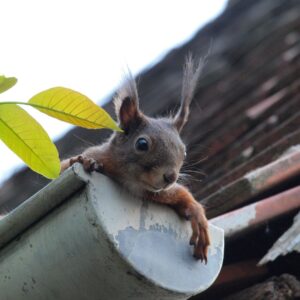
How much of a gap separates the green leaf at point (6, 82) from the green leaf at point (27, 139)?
0.13 feet

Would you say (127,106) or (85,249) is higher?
(85,249)

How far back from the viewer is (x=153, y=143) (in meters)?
2.32

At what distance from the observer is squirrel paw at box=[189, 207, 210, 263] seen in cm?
179

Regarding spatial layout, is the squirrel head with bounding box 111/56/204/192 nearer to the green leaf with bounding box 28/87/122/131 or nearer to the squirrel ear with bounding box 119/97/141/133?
the squirrel ear with bounding box 119/97/141/133

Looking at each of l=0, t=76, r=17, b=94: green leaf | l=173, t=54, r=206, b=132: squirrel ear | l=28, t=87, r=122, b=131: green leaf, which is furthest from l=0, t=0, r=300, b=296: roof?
l=0, t=76, r=17, b=94: green leaf

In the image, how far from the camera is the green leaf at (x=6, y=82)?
990mm

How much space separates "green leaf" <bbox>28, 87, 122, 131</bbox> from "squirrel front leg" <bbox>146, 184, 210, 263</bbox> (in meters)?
0.69

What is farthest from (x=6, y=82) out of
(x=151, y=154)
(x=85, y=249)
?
(x=151, y=154)

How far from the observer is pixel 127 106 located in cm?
238

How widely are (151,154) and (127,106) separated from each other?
20 centimetres

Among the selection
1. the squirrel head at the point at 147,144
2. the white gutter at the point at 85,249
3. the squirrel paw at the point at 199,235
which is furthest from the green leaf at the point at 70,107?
the squirrel head at the point at 147,144

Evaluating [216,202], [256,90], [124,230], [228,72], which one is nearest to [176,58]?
[228,72]

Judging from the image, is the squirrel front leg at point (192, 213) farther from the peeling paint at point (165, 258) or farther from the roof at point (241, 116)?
the roof at point (241, 116)

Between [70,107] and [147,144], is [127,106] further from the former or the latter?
[70,107]
